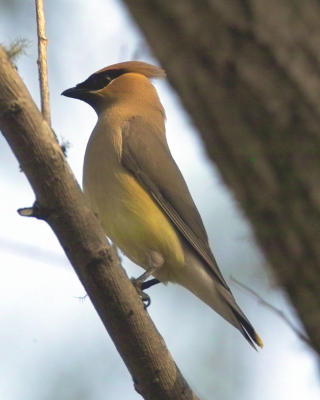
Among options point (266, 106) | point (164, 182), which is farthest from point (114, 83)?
point (266, 106)

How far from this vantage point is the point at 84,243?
221cm

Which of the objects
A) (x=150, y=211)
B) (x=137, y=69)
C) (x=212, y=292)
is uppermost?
(x=137, y=69)

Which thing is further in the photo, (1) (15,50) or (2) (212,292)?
(2) (212,292)

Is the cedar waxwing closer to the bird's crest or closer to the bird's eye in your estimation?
the bird's eye

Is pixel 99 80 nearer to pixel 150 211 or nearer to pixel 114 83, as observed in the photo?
pixel 114 83

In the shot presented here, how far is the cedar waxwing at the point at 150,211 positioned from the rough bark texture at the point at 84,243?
1279mm

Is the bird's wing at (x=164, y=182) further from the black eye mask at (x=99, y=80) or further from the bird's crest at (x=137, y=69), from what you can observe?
the bird's crest at (x=137, y=69)

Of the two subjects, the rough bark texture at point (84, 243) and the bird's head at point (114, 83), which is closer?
the rough bark texture at point (84, 243)

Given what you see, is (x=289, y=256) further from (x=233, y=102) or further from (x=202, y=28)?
(x=202, y=28)

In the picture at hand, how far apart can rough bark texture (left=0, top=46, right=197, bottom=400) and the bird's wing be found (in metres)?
1.48

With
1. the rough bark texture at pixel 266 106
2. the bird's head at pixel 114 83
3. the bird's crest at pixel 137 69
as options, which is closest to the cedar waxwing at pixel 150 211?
the bird's head at pixel 114 83

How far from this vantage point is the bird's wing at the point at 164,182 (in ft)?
12.8

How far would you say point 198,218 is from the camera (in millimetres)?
4137

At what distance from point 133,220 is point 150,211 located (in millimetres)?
109
